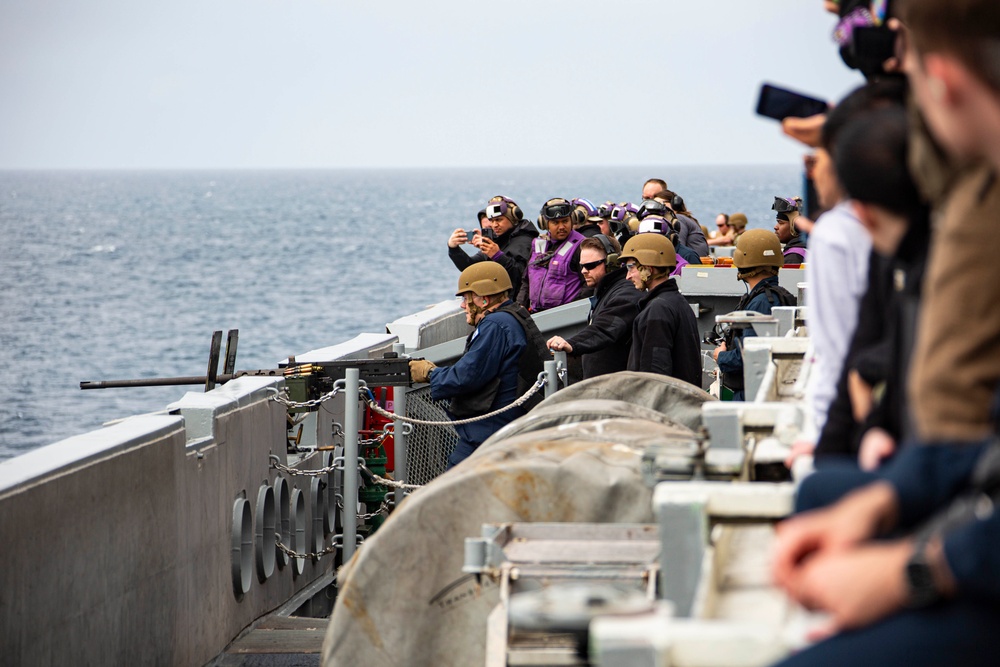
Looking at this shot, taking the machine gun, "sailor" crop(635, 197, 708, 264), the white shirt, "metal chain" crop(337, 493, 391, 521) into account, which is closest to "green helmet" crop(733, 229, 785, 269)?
the machine gun

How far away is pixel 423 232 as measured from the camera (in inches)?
5571

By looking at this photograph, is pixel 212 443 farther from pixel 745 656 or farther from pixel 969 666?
pixel 969 666

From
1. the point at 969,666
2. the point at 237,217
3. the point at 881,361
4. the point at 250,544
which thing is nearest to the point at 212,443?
the point at 250,544

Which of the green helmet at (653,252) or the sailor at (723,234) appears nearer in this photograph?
the green helmet at (653,252)

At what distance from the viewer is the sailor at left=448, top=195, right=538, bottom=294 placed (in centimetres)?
1458

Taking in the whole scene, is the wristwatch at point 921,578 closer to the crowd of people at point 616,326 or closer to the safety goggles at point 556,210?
the crowd of people at point 616,326

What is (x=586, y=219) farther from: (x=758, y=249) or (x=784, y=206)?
(x=758, y=249)

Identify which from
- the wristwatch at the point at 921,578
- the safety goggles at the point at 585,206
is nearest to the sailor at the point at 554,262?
the safety goggles at the point at 585,206

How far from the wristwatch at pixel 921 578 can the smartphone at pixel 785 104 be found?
8.03 feet

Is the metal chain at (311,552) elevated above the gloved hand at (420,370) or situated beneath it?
situated beneath

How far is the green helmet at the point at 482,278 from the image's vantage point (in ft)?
33.2

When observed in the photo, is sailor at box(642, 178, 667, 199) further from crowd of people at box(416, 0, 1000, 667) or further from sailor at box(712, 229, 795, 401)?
crowd of people at box(416, 0, 1000, 667)

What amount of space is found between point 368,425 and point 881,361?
28.7ft

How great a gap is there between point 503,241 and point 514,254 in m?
0.39
